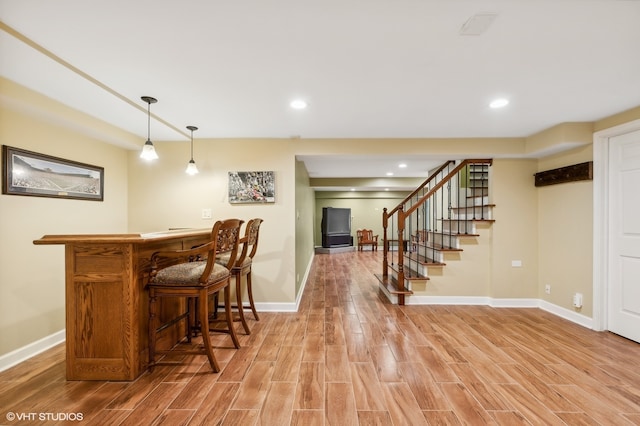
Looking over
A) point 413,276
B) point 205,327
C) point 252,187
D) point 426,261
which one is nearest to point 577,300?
point 426,261

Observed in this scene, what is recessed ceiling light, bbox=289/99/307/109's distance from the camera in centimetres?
242

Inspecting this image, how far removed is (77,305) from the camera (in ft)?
6.40

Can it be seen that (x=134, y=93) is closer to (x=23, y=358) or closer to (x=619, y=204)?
(x=23, y=358)

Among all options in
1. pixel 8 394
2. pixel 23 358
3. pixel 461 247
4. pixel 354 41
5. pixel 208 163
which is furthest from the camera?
pixel 461 247

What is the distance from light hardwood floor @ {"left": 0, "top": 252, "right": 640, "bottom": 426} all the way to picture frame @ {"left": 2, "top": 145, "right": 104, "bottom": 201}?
1490mm

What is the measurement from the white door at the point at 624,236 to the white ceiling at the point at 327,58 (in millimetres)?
505

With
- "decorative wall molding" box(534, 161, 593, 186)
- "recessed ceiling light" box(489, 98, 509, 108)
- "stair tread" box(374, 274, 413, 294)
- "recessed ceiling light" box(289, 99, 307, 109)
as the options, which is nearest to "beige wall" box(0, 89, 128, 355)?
"recessed ceiling light" box(289, 99, 307, 109)

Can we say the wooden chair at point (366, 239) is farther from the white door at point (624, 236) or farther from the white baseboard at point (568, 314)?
the white door at point (624, 236)

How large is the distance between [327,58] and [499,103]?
68.1 inches

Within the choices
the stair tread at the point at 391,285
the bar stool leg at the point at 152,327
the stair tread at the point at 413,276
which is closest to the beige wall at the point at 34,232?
the bar stool leg at the point at 152,327

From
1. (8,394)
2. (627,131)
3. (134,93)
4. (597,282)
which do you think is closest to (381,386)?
(8,394)

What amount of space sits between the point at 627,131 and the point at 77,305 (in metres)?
5.17

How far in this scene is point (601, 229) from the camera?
292 centimetres

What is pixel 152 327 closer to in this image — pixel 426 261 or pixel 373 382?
pixel 373 382
